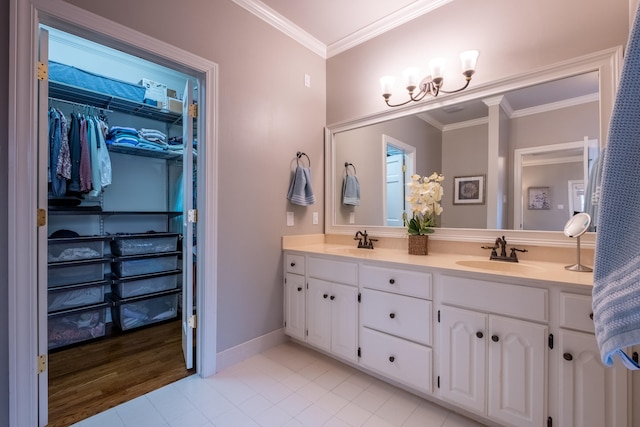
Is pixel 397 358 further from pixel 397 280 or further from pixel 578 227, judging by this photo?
pixel 578 227

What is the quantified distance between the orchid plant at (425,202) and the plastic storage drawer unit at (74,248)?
109 inches

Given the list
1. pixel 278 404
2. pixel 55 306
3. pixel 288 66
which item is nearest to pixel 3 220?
pixel 55 306

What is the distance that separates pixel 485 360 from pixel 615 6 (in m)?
2.00

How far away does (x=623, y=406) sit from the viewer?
3.76 ft

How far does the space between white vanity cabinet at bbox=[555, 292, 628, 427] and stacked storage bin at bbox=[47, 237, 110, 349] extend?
3.28m

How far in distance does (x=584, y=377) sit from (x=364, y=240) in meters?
1.56

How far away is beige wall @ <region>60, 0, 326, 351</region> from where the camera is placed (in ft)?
6.42

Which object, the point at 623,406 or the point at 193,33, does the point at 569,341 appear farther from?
the point at 193,33

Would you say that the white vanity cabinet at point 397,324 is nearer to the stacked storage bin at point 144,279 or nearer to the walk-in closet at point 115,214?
the walk-in closet at point 115,214

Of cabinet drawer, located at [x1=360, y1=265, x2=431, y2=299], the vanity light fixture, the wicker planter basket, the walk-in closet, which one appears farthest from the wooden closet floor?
the vanity light fixture

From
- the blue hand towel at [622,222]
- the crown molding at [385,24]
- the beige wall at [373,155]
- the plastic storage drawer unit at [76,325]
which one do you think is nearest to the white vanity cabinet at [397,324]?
the beige wall at [373,155]

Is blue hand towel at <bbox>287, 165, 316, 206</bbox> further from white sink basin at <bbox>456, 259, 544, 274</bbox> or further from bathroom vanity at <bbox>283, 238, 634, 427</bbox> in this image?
white sink basin at <bbox>456, 259, 544, 274</bbox>

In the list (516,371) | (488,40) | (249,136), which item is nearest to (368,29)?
(488,40)

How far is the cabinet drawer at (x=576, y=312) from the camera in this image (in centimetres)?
119
